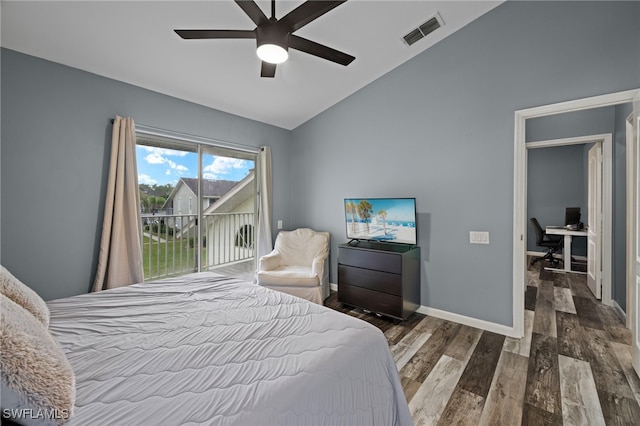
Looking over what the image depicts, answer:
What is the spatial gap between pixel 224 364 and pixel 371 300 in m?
2.32

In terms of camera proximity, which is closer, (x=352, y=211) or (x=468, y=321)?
(x=468, y=321)

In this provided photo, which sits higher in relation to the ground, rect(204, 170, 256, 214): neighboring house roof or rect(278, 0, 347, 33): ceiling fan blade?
rect(278, 0, 347, 33): ceiling fan blade

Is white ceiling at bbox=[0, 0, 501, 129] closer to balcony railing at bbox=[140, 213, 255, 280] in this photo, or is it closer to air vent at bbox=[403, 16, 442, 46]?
air vent at bbox=[403, 16, 442, 46]

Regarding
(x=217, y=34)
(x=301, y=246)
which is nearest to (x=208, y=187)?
(x=301, y=246)

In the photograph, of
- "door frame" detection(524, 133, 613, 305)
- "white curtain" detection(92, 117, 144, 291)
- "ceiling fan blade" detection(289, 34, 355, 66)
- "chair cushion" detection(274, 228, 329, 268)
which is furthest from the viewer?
"chair cushion" detection(274, 228, 329, 268)

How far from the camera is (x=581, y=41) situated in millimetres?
2361

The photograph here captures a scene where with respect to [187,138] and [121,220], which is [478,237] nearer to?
[187,138]

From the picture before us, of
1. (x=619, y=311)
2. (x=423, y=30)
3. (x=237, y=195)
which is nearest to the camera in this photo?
(x=423, y=30)

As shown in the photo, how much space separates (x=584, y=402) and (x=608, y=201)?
2.83 metres

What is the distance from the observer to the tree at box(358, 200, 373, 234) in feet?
11.2

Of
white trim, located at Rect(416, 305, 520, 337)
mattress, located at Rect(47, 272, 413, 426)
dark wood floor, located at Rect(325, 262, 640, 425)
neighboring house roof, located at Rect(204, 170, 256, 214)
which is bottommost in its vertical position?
dark wood floor, located at Rect(325, 262, 640, 425)

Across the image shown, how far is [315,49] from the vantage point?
188 centimetres

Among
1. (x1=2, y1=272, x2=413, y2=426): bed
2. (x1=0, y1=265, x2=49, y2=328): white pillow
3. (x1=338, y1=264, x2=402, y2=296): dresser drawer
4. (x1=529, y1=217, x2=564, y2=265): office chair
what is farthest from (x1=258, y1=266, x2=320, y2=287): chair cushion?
(x1=529, y1=217, x2=564, y2=265): office chair

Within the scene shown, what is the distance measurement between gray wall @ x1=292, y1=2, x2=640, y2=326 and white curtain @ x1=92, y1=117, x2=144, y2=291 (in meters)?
2.56
